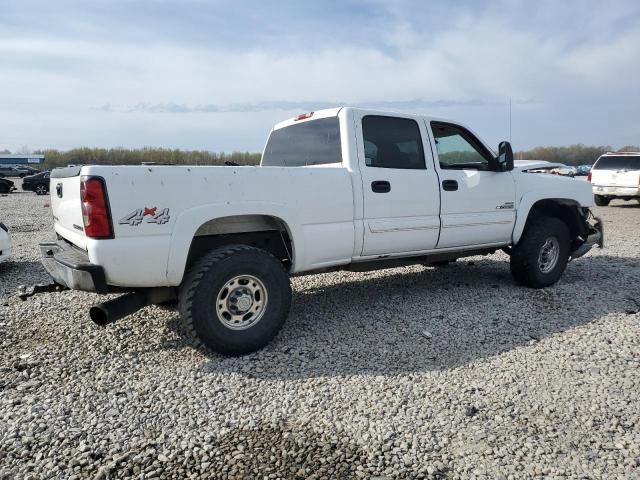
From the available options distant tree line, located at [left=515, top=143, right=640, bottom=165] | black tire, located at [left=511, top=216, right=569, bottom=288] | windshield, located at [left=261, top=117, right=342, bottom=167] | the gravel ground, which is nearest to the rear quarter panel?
windshield, located at [left=261, top=117, right=342, bottom=167]

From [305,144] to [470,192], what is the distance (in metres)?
1.80

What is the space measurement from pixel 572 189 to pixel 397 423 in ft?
14.6

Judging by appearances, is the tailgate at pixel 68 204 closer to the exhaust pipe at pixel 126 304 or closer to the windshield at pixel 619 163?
the exhaust pipe at pixel 126 304

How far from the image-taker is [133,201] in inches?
130

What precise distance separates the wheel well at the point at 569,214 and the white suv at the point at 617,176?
10.6 meters

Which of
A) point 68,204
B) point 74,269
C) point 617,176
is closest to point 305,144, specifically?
point 68,204

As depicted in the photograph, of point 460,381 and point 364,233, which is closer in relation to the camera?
point 460,381

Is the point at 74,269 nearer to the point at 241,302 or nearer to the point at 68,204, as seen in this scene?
the point at 68,204

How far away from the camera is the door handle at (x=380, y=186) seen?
14.3 feet

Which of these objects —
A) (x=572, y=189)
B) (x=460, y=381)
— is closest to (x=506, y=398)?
(x=460, y=381)

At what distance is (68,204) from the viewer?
3771 mm

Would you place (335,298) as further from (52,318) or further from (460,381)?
(52,318)

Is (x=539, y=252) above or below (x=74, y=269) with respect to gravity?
below

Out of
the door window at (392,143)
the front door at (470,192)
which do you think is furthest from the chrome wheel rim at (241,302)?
the front door at (470,192)
